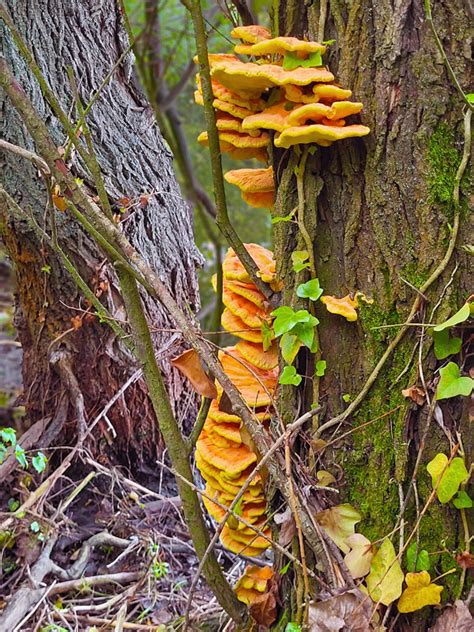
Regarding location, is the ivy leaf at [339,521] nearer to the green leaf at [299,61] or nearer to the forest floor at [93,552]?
the forest floor at [93,552]

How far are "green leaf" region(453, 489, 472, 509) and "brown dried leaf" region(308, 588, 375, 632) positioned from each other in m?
0.34

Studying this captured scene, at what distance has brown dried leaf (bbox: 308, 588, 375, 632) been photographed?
1762 millimetres

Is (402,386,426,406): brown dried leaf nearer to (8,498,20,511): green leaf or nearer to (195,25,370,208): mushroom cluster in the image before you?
(195,25,370,208): mushroom cluster

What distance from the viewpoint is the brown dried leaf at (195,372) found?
195cm

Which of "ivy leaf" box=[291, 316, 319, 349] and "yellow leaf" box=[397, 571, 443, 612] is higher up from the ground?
"ivy leaf" box=[291, 316, 319, 349]

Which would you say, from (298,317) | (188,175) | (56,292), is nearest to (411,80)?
(298,317)

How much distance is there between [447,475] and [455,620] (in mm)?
389

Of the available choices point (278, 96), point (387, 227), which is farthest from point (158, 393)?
point (278, 96)

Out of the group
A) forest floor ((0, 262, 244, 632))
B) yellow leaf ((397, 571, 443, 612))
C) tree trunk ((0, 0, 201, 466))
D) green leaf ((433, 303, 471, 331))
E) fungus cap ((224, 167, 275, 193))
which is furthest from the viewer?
tree trunk ((0, 0, 201, 466))

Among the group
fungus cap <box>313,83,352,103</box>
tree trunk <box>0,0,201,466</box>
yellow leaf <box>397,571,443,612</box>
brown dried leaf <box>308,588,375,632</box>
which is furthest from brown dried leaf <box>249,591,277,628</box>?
fungus cap <box>313,83,352,103</box>

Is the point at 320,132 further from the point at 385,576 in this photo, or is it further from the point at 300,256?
the point at 385,576

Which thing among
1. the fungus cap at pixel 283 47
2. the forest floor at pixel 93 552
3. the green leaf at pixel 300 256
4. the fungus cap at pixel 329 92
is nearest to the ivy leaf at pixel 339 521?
the green leaf at pixel 300 256

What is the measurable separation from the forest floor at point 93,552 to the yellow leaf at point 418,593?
91cm

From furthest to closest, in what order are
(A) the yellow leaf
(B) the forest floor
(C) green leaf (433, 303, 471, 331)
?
(B) the forest floor, (A) the yellow leaf, (C) green leaf (433, 303, 471, 331)
